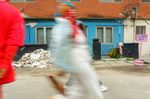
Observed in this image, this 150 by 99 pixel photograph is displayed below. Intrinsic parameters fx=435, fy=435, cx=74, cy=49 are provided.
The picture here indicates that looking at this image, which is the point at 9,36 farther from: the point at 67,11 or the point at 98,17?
the point at 98,17

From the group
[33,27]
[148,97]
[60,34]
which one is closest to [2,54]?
[60,34]

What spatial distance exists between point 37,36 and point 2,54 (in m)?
25.0

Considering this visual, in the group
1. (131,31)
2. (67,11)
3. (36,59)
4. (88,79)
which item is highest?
(67,11)

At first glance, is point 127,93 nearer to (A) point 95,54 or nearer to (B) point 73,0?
(A) point 95,54

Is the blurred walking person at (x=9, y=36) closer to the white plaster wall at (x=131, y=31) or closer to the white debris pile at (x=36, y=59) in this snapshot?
the white debris pile at (x=36, y=59)

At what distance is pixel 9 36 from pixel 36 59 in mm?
17020

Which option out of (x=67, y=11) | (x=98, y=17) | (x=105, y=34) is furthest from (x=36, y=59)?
(x=67, y=11)

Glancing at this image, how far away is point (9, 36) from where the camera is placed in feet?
12.9

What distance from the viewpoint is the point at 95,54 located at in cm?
2361

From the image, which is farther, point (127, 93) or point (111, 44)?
point (111, 44)

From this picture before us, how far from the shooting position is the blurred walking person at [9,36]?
3.83 metres

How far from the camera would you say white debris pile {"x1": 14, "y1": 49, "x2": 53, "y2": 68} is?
19.9 metres

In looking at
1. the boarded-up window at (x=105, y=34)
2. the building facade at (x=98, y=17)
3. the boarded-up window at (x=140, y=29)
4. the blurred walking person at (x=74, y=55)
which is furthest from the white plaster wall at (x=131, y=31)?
the blurred walking person at (x=74, y=55)

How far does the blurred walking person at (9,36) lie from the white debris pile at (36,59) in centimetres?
1550
